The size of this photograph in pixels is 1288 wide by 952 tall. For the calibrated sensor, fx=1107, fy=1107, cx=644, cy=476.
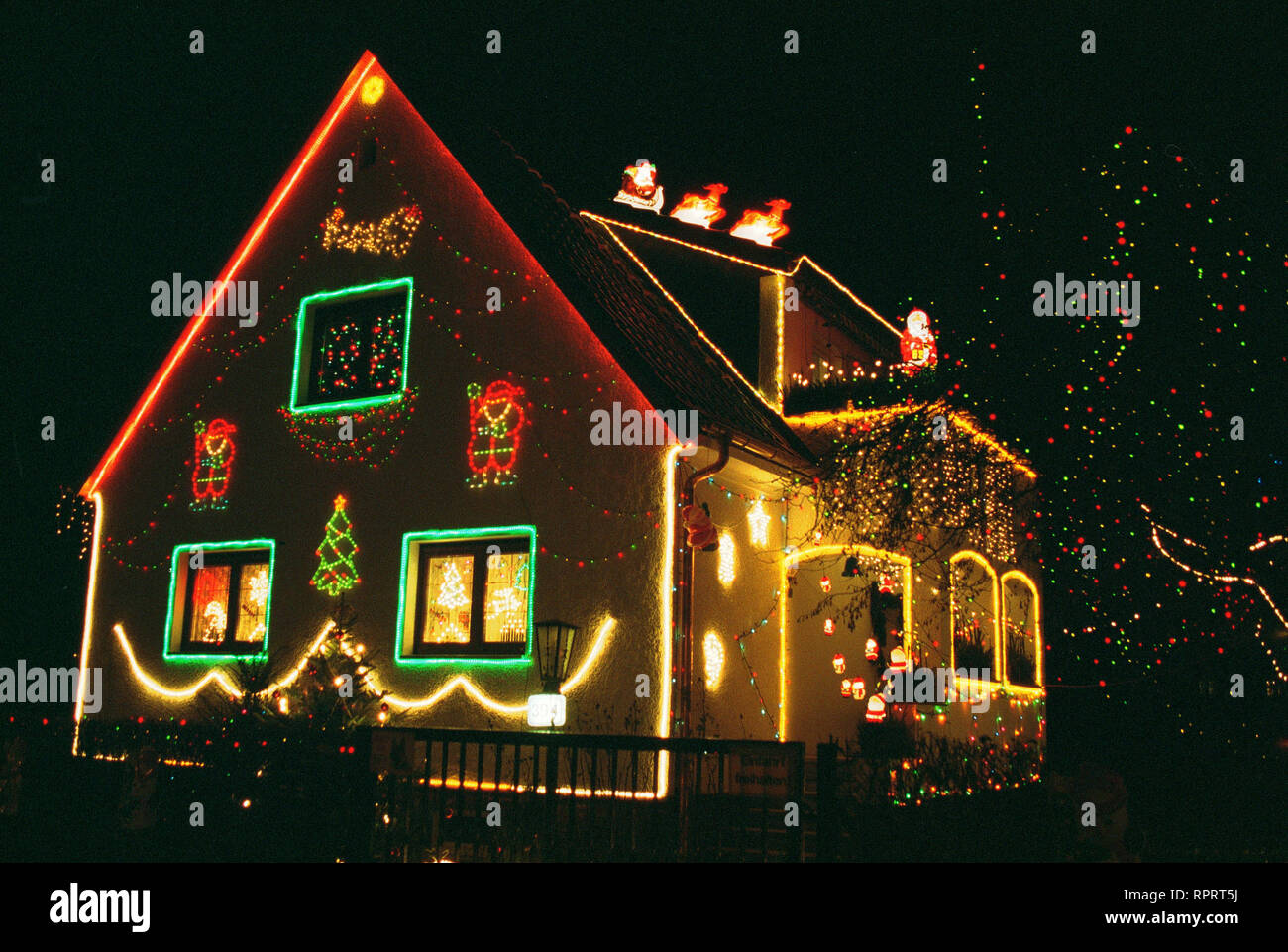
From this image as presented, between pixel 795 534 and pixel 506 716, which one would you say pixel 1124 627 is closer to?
pixel 795 534

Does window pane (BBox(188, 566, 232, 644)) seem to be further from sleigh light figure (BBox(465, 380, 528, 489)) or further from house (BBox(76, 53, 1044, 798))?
sleigh light figure (BBox(465, 380, 528, 489))

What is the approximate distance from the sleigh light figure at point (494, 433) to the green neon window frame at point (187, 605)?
3.21m

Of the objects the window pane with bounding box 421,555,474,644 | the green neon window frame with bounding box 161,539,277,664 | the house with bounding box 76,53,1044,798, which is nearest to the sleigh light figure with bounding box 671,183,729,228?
the house with bounding box 76,53,1044,798

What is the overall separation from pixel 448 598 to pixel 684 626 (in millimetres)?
3023

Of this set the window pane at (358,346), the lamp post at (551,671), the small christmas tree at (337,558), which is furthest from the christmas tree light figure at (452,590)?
the window pane at (358,346)

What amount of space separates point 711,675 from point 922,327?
419 centimetres

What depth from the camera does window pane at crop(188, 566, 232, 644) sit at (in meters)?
14.3

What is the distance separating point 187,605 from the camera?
14523mm

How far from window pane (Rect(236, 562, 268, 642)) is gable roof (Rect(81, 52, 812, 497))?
3.17 meters

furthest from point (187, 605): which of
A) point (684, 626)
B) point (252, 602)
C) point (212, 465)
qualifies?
point (684, 626)

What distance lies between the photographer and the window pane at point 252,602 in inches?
Result: 547

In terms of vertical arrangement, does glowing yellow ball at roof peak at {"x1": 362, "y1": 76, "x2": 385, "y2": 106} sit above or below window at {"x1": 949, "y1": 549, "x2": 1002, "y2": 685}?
above

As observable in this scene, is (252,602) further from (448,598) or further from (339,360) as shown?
(339,360)
